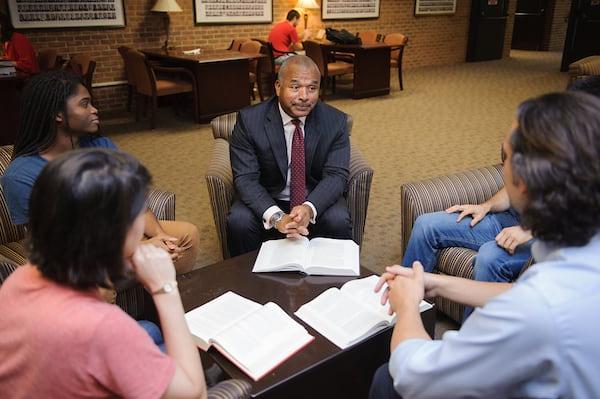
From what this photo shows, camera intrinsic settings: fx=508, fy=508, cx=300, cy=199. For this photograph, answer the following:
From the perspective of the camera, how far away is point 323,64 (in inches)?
279

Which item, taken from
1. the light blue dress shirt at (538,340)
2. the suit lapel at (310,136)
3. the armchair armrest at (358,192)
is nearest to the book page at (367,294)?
the light blue dress shirt at (538,340)

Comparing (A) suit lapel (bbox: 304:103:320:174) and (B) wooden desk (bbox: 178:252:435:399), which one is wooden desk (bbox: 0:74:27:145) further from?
(B) wooden desk (bbox: 178:252:435:399)

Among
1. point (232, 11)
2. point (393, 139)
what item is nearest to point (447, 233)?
point (393, 139)

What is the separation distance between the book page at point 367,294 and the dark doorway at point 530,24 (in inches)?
511

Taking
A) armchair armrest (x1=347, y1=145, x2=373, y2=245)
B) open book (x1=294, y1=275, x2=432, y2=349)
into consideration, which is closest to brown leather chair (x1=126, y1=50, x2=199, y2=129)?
armchair armrest (x1=347, y1=145, x2=373, y2=245)

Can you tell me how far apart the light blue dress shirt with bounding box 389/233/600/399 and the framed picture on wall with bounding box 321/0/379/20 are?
8.27 meters

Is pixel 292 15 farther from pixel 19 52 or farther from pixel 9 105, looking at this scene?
pixel 9 105

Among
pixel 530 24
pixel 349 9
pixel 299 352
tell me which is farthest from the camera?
pixel 530 24

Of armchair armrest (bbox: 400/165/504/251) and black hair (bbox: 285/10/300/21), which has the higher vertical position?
black hair (bbox: 285/10/300/21)

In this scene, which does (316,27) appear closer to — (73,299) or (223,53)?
(223,53)

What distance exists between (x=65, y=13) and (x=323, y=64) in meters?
3.32

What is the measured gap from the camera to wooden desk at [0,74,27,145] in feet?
15.4

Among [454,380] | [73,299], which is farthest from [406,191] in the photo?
[73,299]

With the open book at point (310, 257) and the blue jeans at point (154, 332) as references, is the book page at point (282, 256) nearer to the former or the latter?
the open book at point (310, 257)
